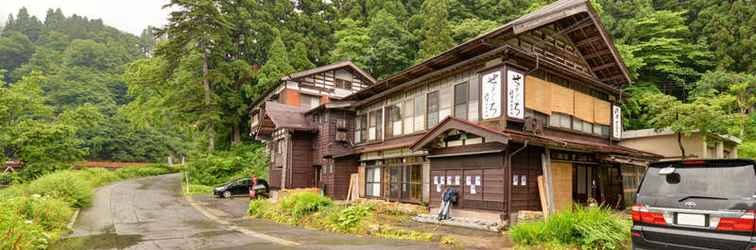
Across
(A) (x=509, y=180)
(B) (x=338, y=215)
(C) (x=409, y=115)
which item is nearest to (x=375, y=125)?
(C) (x=409, y=115)

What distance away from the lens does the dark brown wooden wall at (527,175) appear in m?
12.6

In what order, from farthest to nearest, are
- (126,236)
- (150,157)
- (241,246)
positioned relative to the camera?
1. (150,157)
2. (126,236)
3. (241,246)

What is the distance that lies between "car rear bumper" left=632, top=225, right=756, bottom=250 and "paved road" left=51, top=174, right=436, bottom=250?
4750 mm

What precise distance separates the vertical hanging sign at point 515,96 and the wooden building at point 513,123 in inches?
1.3

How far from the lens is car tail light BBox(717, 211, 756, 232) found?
17.8 feet

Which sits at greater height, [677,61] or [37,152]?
[677,61]

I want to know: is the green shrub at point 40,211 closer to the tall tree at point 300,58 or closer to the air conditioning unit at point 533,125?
the air conditioning unit at point 533,125

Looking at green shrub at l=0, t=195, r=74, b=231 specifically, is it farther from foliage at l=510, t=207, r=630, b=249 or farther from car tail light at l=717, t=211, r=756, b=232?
car tail light at l=717, t=211, r=756, b=232

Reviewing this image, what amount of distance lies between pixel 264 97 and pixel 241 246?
28.6m

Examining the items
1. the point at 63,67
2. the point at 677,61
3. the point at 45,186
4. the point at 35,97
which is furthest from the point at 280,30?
the point at 63,67

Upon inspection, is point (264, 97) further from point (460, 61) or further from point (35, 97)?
point (460, 61)

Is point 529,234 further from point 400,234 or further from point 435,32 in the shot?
point 435,32

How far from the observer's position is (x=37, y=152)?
26.6 metres

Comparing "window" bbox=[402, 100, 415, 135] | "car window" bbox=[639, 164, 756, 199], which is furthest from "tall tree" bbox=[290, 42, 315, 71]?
"car window" bbox=[639, 164, 756, 199]
